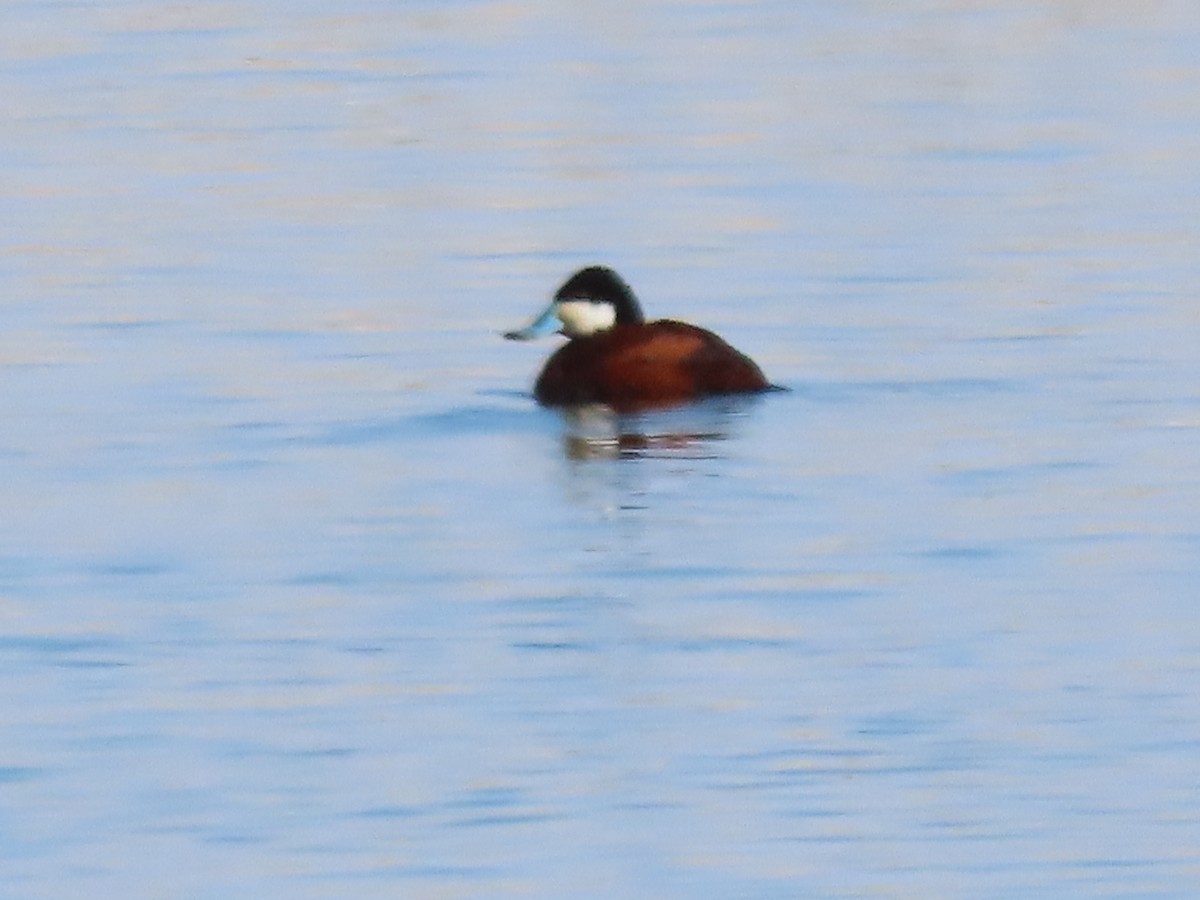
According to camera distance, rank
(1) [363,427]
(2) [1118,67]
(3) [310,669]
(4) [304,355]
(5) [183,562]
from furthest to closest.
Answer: (2) [1118,67], (4) [304,355], (1) [363,427], (5) [183,562], (3) [310,669]

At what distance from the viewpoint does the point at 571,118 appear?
23.6 meters

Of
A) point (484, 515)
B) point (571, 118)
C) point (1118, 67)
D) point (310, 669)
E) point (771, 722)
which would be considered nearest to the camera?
point (771, 722)

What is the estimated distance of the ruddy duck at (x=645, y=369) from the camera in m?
13.7

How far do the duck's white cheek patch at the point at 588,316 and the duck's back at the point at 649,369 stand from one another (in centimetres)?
70

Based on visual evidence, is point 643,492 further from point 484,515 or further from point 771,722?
point 771,722

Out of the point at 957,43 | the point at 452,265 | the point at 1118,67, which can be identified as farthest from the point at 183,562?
the point at 957,43

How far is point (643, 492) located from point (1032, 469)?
1.29 m

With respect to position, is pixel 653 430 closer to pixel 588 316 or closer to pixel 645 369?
pixel 645 369

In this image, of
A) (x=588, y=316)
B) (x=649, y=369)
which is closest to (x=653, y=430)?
(x=649, y=369)

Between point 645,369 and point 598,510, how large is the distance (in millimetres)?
2197

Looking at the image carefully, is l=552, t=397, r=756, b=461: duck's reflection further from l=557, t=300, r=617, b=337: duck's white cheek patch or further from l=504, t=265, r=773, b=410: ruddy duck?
l=557, t=300, r=617, b=337: duck's white cheek patch

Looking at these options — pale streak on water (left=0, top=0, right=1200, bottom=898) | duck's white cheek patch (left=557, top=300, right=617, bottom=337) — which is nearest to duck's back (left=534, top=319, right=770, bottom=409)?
pale streak on water (left=0, top=0, right=1200, bottom=898)

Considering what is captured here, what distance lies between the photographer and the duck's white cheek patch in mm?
14867

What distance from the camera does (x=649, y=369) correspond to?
1387 centimetres
